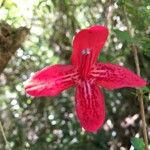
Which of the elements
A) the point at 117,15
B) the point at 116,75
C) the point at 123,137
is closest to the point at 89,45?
the point at 116,75

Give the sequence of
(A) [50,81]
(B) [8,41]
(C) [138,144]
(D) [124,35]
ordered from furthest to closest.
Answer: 1. (B) [8,41]
2. (C) [138,144]
3. (D) [124,35]
4. (A) [50,81]

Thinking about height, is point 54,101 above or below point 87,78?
below

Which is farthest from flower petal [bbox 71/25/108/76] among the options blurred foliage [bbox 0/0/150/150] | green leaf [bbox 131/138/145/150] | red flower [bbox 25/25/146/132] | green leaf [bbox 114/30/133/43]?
blurred foliage [bbox 0/0/150/150]

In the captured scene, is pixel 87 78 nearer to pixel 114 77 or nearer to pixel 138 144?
pixel 114 77

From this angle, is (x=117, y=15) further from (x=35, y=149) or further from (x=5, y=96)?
(x=35, y=149)

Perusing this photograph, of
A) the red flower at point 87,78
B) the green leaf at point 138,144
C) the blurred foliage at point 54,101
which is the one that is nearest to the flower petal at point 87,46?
the red flower at point 87,78

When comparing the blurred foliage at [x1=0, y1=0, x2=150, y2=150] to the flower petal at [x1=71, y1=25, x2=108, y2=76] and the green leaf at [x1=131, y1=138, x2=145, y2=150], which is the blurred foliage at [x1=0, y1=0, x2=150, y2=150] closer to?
the green leaf at [x1=131, y1=138, x2=145, y2=150]

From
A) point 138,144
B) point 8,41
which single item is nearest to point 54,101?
point 8,41

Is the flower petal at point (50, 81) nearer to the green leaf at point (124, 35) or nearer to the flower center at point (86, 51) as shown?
the flower center at point (86, 51)
